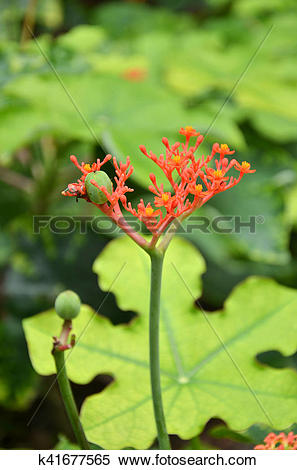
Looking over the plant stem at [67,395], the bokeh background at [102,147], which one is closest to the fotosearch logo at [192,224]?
the bokeh background at [102,147]

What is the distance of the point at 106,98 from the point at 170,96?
0.13 metres

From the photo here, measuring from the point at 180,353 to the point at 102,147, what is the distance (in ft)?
1.84

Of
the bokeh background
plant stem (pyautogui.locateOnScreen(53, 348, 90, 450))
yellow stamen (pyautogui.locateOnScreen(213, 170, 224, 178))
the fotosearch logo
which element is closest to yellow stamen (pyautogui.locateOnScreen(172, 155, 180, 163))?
yellow stamen (pyautogui.locateOnScreen(213, 170, 224, 178))

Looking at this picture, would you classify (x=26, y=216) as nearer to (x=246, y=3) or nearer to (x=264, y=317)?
(x=264, y=317)

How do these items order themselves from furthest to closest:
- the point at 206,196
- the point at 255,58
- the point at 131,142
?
the point at 255,58 → the point at 131,142 → the point at 206,196

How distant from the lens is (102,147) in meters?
0.98

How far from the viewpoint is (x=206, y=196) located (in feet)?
1.22

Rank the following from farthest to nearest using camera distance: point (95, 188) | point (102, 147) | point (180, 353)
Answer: point (102, 147) < point (180, 353) < point (95, 188)

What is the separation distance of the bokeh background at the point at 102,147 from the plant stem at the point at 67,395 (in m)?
0.45

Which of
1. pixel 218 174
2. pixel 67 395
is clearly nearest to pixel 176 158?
pixel 218 174

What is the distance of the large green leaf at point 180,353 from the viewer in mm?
450

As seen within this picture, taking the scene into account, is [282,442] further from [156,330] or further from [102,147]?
[102,147]

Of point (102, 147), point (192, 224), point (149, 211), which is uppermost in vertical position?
point (102, 147)

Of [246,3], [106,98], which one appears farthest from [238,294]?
[246,3]
